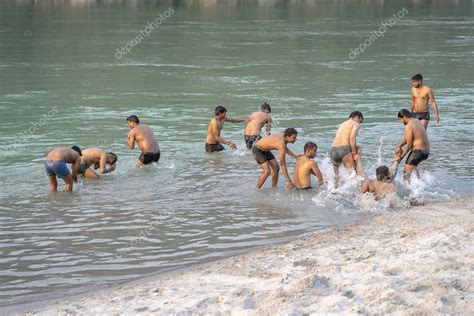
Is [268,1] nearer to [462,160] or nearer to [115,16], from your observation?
[115,16]

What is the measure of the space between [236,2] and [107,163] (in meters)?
52.4

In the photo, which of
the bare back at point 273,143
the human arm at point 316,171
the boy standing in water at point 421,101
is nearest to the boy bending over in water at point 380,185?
the human arm at point 316,171

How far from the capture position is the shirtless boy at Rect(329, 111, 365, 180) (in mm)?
13844

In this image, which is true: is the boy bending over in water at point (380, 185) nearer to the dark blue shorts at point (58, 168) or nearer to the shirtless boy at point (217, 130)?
the shirtless boy at point (217, 130)

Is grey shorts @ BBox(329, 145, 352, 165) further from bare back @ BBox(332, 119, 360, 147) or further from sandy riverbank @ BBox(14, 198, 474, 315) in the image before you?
sandy riverbank @ BBox(14, 198, 474, 315)

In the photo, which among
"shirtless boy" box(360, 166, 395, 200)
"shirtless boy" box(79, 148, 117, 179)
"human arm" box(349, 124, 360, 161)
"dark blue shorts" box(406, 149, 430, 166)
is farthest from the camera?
"shirtless boy" box(79, 148, 117, 179)

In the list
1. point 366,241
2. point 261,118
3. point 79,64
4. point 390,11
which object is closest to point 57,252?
point 366,241

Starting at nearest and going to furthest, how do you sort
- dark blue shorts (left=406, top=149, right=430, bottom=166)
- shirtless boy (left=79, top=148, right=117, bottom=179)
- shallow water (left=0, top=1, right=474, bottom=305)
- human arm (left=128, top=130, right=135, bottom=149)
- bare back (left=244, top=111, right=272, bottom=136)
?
shallow water (left=0, top=1, right=474, bottom=305) → dark blue shorts (left=406, top=149, right=430, bottom=166) → shirtless boy (left=79, top=148, right=117, bottom=179) → human arm (left=128, top=130, right=135, bottom=149) → bare back (left=244, top=111, right=272, bottom=136)

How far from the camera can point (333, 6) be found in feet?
208

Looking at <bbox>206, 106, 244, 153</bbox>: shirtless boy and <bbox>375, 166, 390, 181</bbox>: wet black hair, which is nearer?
<bbox>375, 166, 390, 181</bbox>: wet black hair

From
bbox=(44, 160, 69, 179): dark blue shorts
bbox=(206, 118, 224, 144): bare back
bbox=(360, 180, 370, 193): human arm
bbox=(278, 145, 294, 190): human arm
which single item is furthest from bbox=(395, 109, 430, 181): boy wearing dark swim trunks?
bbox=(44, 160, 69, 179): dark blue shorts

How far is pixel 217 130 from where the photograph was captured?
1678 cm

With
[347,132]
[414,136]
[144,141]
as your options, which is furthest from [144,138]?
[414,136]

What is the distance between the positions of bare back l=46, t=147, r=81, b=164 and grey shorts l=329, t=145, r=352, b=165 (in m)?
4.16
